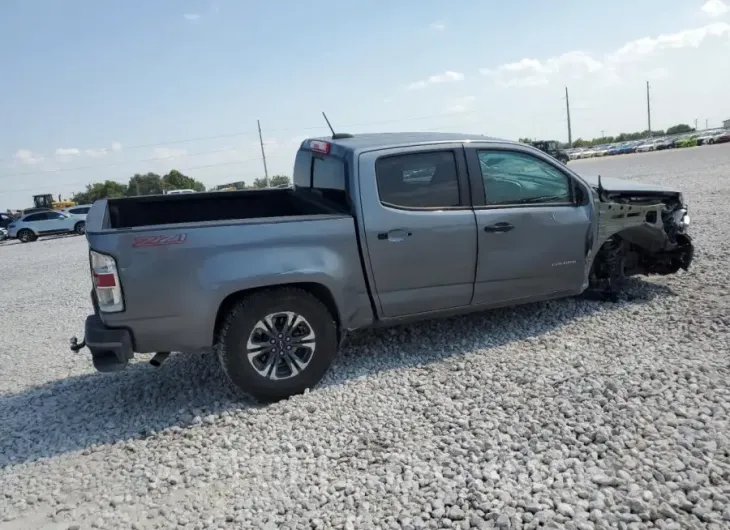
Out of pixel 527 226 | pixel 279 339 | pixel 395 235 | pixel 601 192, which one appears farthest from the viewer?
pixel 601 192

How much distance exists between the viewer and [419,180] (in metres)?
4.64

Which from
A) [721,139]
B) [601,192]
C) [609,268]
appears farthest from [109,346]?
[721,139]

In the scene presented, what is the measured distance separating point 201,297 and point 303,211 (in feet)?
5.91

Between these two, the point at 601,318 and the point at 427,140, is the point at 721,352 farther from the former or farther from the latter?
the point at 427,140

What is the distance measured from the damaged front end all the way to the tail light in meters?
4.39

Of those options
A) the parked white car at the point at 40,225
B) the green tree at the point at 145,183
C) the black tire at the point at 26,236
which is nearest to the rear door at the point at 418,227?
the parked white car at the point at 40,225

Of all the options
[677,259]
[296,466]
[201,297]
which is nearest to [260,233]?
[201,297]

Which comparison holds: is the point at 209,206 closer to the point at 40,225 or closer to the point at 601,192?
the point at 601,192

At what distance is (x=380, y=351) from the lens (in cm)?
511

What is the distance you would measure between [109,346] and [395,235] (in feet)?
7.40

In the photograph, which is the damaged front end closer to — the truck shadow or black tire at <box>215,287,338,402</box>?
the truck shadow

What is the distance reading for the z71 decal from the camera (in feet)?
12.3

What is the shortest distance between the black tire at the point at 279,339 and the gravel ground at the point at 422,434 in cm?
18

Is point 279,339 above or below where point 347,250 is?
below
